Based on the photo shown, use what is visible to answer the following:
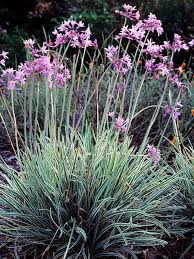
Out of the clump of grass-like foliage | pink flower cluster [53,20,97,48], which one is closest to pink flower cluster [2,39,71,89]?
pink flower cluster [53,20,97,48]

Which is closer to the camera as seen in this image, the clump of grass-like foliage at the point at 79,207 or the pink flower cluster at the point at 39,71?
the pink flower cluster at the point at 39,71

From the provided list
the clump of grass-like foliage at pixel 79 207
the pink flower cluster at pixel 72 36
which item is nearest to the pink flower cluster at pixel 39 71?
the pink flower cluster at pixel 72 36

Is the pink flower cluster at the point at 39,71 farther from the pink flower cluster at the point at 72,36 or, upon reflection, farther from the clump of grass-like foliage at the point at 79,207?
the clump of grass-like foliage at the point at 79,207

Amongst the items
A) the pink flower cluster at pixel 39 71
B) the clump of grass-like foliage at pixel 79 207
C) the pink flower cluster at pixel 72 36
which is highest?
the pink flower cluster at pixel 72 36

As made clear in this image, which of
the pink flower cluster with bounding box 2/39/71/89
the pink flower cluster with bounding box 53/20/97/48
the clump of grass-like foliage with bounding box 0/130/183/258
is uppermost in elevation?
the pink flower cluster with bounding box 53/20/97/48

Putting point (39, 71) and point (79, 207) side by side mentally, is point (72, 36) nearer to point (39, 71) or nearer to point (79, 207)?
point (39, 71)

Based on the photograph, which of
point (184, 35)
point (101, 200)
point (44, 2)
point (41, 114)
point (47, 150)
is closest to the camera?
point (101, 200)

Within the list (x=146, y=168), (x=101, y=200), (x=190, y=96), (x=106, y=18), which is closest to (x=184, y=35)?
(x=106, y=18)

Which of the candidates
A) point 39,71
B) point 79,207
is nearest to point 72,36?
point 39,71

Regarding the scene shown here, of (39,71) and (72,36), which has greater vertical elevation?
(72,36)

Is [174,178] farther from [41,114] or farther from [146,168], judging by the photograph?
[41,114]

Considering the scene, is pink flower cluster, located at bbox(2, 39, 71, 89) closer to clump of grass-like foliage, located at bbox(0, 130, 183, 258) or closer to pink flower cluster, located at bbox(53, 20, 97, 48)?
pink flower cluster, located at bbox(53, 20, 97, 48)

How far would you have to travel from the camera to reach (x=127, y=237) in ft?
8.98

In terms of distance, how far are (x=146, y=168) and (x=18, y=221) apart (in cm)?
88
